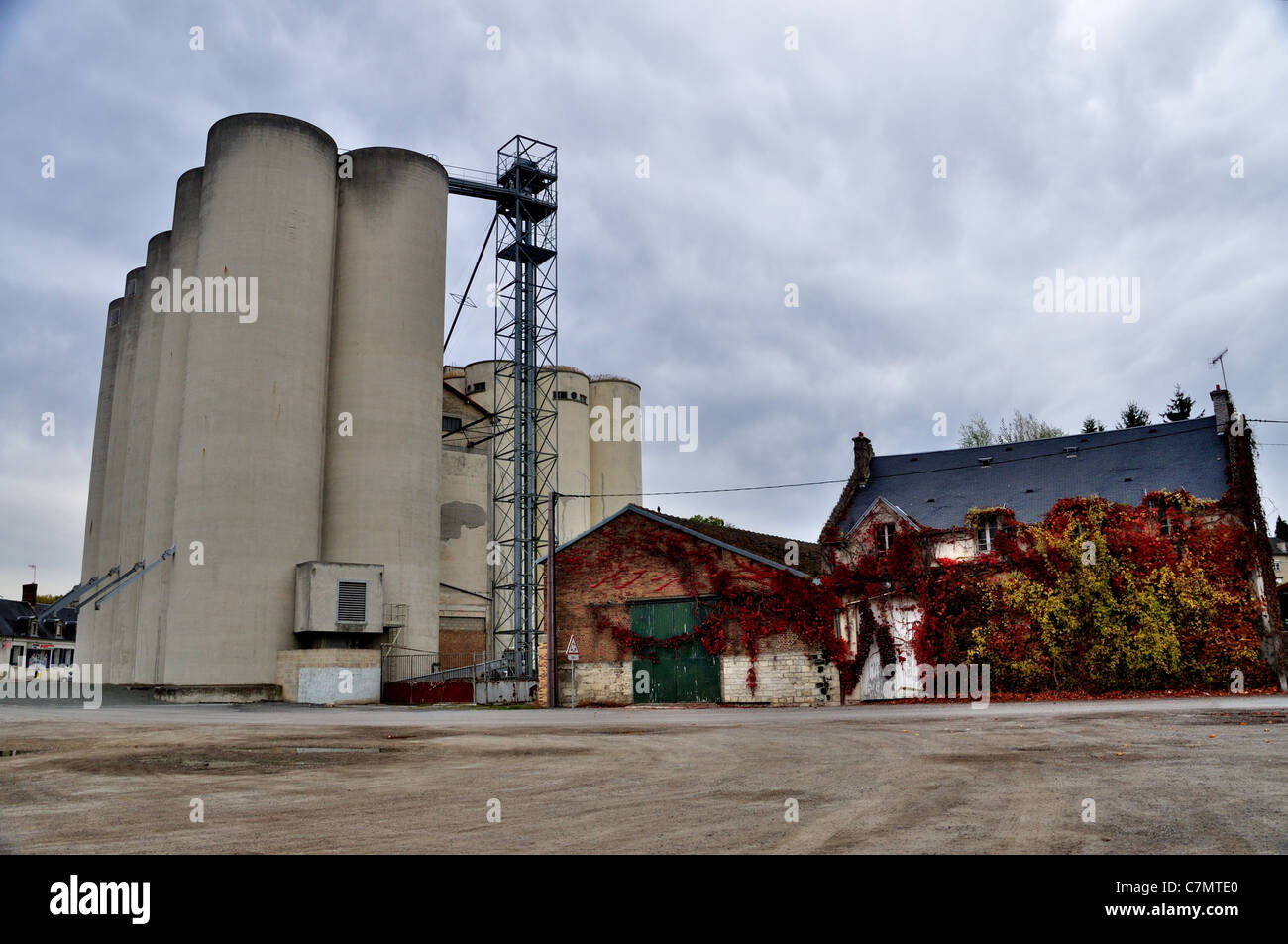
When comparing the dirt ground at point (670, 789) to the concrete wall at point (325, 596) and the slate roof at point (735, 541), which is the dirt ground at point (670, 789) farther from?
the concrete wall at point (325, 596)

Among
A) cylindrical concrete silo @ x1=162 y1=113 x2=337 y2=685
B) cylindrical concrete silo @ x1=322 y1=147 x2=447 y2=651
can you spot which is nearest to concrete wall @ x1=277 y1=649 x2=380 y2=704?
cylindrical concrete silo @ x1=162 y1=113 x2=337 y2=685

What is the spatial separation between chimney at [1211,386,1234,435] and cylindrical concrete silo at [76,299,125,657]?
5012 cm

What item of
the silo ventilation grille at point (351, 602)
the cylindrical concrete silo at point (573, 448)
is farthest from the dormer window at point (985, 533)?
the cylindrical concrete silo at point (573, 448)

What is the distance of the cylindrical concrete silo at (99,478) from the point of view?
49125 mm

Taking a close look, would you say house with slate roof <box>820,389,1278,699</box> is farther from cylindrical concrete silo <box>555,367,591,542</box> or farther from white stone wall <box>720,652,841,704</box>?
cylindrical concrete silo <box>555,367,591,542</box>

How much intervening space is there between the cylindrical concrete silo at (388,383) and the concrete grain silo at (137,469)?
9.92 m

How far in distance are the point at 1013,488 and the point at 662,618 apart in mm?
14112

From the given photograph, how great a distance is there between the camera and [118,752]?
13.1 meters

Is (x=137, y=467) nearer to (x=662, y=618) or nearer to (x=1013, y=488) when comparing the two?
(x=662, y=618)

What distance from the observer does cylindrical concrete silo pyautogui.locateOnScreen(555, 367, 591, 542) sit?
187ft

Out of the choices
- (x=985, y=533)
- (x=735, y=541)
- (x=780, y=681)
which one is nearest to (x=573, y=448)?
(x=735, y=541)

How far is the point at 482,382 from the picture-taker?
191 feet
